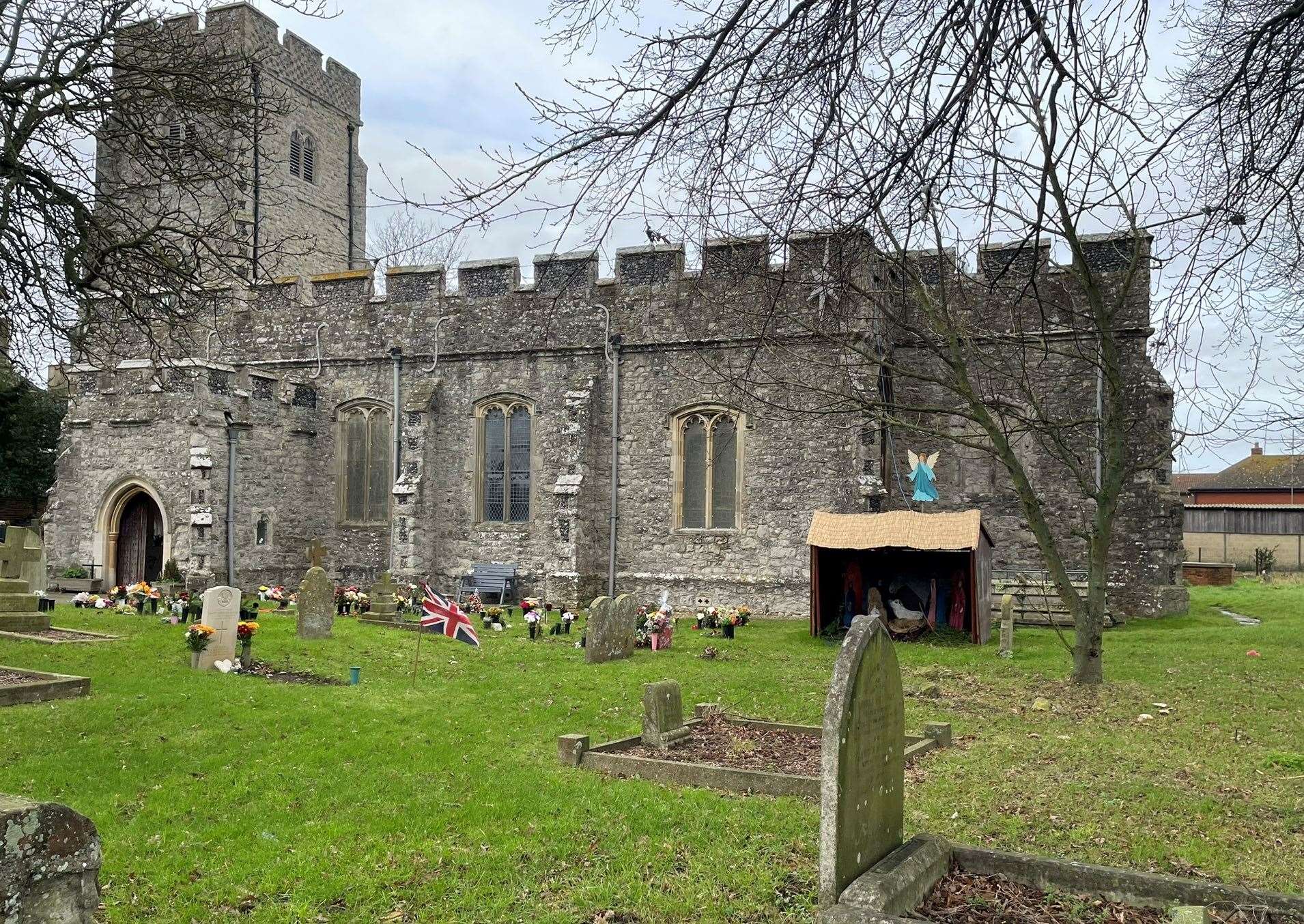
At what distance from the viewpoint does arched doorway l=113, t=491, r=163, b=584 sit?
74.1 ft

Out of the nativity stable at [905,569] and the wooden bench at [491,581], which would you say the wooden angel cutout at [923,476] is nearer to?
the nativity stable at [905,569]

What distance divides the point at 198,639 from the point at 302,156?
2326 centimetres

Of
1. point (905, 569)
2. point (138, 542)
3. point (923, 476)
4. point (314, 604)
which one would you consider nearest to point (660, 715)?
point (314, 604)

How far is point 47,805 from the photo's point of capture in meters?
3.42

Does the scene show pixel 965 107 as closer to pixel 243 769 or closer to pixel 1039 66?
pixel 1039 66

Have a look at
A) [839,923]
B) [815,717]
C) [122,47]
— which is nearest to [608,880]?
[839,923]

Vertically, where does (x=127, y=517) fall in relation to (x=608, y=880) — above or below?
above

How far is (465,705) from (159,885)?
18.3 feet

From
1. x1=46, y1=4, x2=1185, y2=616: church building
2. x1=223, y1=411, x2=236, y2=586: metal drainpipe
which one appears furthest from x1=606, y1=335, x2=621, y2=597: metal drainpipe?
x1=223, y1=411, x2=236, y2=586: metal drainpipe

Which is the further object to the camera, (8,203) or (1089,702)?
(1089,702)

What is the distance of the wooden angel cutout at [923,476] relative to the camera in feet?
66.2

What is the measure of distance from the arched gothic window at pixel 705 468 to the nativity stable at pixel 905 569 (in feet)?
13.6

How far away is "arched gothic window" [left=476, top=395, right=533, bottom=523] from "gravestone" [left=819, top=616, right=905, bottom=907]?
1801cm

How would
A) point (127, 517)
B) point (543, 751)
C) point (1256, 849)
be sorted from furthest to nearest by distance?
point (127, 517) < point (543, 751) < point (1256, 849)
